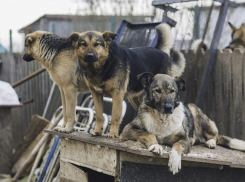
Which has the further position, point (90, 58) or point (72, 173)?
point (72, 173)

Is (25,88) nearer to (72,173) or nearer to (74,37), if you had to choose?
(72,173)

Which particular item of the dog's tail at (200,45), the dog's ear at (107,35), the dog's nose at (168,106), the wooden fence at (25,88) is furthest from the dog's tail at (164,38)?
the wooden fence at (25,88)

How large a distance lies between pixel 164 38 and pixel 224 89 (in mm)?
1198

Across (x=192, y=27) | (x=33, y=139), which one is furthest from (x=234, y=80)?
(x=33, y=139)

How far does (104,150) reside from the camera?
11.6ft

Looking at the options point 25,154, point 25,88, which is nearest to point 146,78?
point 25,154

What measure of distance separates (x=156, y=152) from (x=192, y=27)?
3424 mm

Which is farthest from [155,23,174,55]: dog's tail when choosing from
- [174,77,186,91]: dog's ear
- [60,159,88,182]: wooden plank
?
[60,159,88,182]: wooden plank

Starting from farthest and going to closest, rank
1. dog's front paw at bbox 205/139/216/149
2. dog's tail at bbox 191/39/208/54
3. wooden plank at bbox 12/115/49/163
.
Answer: wooden plank at bbox 12/115/49/163, dog's tail at bbox 191/39/208/54, dog's front paw at bbox 205/139/216/149

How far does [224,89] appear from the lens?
16.4ft

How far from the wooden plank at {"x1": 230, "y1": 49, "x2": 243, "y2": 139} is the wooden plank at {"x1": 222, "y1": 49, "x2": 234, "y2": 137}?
0.24ft

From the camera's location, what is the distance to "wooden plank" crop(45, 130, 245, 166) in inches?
124

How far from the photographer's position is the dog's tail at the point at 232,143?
4.01 meters

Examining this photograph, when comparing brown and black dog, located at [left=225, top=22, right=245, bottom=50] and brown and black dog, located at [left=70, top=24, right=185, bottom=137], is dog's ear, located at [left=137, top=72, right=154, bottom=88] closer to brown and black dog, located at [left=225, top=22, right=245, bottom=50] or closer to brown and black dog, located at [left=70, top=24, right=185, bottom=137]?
brown and black dog, located at [left=70, top=24, right=185, bottom=137]
